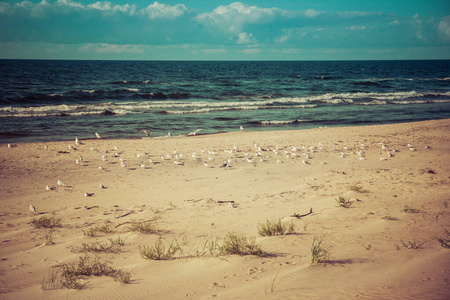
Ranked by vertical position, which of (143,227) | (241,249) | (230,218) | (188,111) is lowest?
(230,218)

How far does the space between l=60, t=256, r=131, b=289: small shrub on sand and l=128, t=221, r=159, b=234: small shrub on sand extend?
1.01 meters

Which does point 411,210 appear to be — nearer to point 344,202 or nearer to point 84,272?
point 344,202

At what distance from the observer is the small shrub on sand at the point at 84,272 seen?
3.09m

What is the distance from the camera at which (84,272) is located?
329 cm

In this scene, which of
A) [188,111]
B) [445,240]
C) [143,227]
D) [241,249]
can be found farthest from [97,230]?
[188,111]

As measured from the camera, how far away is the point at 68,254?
3875 millimetres

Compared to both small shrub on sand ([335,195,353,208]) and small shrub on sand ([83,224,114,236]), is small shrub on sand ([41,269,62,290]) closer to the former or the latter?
small shrub on sand ([83,224,114,236])

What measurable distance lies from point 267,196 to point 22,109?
20.4 m

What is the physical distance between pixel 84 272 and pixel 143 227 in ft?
4.44

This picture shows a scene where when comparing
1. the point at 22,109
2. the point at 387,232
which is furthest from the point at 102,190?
the point at 22,109

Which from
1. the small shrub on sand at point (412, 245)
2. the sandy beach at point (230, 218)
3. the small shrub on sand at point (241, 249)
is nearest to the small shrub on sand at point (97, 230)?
the sandy beach at point (230, 218)

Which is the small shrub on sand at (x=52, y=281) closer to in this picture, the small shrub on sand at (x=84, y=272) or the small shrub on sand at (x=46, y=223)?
the small shrub on sand at (x=84, y=272)

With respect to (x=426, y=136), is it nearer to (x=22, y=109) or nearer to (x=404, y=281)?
(x=404, y=281)

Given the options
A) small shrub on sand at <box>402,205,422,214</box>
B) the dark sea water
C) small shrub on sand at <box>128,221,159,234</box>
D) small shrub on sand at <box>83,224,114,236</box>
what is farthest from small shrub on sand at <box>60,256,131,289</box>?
the dark sea water
